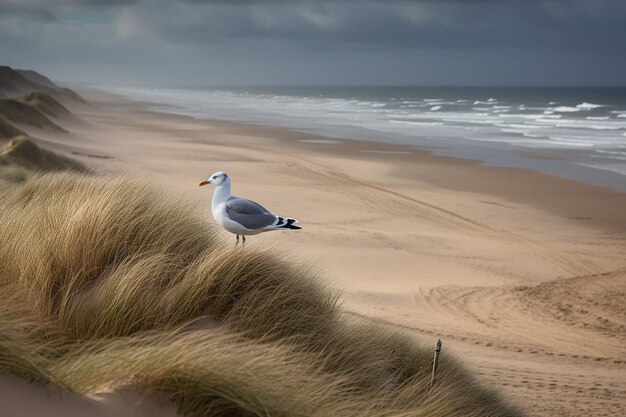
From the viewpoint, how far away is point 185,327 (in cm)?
446

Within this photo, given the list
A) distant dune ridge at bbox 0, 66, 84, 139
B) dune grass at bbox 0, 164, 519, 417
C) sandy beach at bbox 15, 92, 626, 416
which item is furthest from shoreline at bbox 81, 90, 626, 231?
dune grass at bbox 0, 164, 519, 417

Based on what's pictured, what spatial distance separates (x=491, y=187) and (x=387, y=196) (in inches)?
162

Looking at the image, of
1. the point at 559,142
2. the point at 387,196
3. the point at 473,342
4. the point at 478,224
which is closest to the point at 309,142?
the point at 559,142

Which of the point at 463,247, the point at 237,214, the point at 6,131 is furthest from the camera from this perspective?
the point at 6,131

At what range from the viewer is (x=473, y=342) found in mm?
9531

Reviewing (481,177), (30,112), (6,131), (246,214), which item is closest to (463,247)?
(246,214)

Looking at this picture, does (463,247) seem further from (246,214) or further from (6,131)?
(6,131)

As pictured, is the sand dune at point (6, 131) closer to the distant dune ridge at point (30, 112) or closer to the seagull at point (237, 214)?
the distant dune ridge at point (30, 112)

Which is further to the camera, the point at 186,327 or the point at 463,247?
the point at 463,247

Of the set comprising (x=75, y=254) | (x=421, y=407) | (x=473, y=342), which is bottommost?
(x=473, y=342)

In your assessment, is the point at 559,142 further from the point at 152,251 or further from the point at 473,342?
the point at 152,251

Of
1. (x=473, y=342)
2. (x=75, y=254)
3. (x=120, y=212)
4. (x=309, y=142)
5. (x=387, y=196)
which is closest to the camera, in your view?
(x=75, y=254)

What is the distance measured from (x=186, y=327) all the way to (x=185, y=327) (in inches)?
0.8

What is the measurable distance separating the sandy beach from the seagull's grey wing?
0.41m
